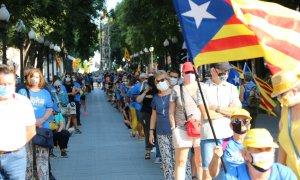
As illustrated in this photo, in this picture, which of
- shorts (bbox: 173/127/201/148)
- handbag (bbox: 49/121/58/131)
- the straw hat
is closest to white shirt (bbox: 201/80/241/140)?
shorts (bbox: 173/127/201/148)

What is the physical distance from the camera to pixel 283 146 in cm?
526

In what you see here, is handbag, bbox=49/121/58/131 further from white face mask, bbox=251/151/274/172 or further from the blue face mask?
white face mask, bbox=251/151/274/172

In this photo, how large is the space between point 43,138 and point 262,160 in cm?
498

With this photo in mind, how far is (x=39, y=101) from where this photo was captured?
869 cm

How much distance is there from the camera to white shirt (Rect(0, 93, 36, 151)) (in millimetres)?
6484

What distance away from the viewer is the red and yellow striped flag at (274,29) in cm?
573

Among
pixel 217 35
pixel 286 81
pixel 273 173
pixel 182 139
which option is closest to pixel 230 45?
pixel 217 35

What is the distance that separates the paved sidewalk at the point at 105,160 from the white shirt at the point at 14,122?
16.0ft

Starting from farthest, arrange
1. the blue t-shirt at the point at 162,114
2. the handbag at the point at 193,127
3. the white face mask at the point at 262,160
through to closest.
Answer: the blue t-shirt at the point at 162,114, the handbag at the point at 193,127, the white face mask at the point at 262,160

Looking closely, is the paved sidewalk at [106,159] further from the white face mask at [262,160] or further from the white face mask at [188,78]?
the white face mask at [262,160]

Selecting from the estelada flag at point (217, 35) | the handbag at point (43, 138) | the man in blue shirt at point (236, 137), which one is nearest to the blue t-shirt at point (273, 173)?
the man in blue shirt at point (236, 137)

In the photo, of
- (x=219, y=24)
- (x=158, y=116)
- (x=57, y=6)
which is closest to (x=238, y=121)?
(x=219, y=24)

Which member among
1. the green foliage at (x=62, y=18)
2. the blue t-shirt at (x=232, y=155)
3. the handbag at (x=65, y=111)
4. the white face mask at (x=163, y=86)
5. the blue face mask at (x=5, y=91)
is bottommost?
the handbag at (x=65, y=111)

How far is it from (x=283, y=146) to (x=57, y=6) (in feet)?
72.0
